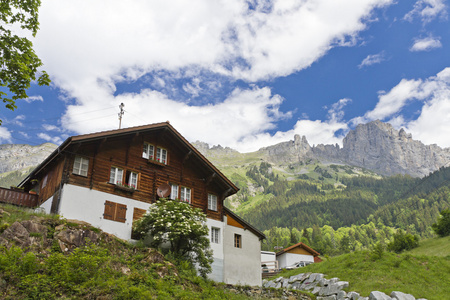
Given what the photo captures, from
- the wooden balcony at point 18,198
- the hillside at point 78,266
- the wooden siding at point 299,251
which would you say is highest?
the wooden balcony at point 18,198

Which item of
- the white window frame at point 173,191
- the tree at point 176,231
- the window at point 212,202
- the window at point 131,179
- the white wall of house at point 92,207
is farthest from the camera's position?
the window at point 212,202

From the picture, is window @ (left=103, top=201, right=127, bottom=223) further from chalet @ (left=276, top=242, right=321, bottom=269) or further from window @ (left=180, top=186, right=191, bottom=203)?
chalet @ (left=276, top=242, right=321, bottom=269)

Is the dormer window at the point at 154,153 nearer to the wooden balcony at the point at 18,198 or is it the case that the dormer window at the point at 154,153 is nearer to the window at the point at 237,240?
the wooden balcony at the point at 18,198

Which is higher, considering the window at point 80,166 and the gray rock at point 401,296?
the window at point 80,166

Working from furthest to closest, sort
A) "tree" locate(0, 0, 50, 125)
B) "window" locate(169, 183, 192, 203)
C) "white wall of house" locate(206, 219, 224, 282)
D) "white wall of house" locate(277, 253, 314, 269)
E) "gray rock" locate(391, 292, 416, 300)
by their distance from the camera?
"white wall of house" locate(277, 253, 314, 269) → "white wall of house" locate(206, 219, 224, 282) → "window" locate(169, 183, 192, 203) → "gray rock" locate(391, 292, 416, 300) → "tree" locate(0, 0, 50, 125)

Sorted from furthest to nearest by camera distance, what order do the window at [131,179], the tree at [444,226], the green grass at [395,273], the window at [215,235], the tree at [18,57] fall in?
the tree at [444,226], the window at [215,235], the green grass at [395,273], the window at [131,179], the tree at [18,57]

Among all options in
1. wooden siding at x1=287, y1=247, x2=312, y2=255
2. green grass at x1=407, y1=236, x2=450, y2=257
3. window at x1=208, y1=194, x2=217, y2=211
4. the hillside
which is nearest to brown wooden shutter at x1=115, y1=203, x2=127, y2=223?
the hillside

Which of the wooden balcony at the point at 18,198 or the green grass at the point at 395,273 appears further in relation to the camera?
the green grass at the point at 395,273

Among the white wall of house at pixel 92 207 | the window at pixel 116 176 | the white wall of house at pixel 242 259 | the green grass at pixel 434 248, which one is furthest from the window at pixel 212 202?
the green grass at pixel 434 248

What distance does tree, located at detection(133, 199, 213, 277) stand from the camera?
2581 centimetres

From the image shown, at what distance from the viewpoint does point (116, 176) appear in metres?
28.2

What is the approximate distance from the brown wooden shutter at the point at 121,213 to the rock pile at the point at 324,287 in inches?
637

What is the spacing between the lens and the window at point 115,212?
2653 centimetres

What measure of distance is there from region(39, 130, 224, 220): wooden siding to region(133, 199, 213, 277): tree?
2.83m
